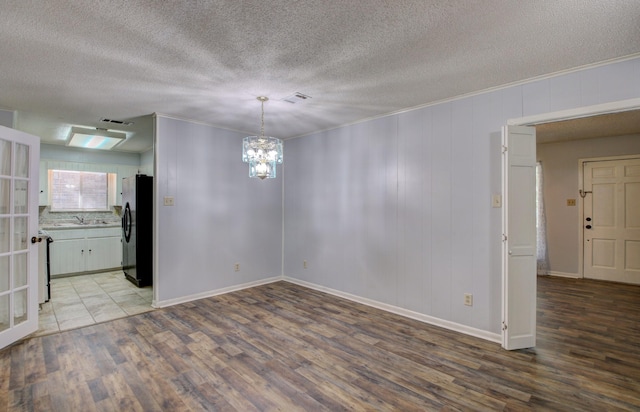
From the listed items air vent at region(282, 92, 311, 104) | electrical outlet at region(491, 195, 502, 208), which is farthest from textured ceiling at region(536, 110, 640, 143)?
air vent at region(282, 92, 311, 104)

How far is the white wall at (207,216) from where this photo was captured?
13.6 feet

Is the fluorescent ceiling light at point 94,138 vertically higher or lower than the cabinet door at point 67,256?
higher

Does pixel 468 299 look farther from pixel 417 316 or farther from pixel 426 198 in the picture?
pixel 426 198

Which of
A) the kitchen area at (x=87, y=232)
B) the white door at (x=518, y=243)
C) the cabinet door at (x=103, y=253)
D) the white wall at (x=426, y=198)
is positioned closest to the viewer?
the white door at (x=518, y=243)

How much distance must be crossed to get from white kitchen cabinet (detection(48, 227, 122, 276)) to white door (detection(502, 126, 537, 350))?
6775 mm

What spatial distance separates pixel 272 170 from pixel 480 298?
262cm

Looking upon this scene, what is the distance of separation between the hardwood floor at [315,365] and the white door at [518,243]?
22cm

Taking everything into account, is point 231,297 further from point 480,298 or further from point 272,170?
point 480,298

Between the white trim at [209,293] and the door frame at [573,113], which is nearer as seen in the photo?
the door frame at [573,113]

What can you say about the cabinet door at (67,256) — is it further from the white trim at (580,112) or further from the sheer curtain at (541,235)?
the sheer curtain at (541,235)

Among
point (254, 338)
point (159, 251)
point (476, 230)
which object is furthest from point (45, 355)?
point (476, 230)

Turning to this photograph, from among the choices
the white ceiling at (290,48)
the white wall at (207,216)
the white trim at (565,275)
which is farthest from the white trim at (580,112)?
the white trim at (565,275)

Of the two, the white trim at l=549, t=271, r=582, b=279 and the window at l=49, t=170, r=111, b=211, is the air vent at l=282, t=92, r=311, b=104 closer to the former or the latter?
the window at l=49, t=170, r=111, b=211

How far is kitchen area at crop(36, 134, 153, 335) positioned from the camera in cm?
443
